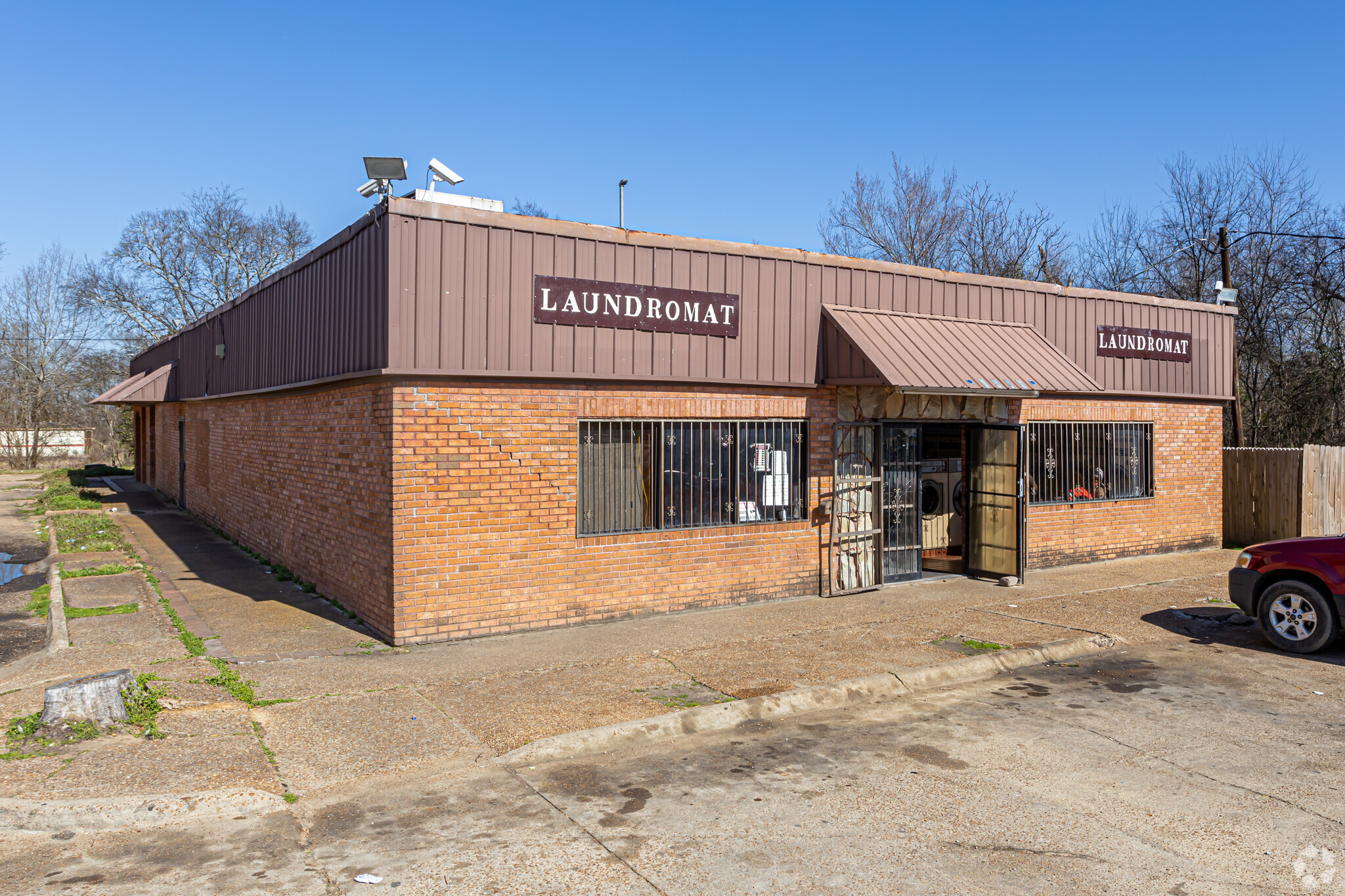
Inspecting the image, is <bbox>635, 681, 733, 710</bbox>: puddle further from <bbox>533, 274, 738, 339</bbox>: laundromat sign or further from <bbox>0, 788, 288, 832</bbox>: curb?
<bbox>533, 274, 738, 339</bbox>: laundromat sign

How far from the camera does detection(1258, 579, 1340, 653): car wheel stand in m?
8.63

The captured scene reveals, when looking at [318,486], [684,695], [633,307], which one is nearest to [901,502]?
[633,307]

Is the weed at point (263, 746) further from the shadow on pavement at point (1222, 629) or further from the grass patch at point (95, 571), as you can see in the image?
the shadow on pavement at point (1222, 629)

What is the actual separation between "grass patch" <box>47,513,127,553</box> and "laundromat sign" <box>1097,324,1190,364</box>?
16442 millimetres

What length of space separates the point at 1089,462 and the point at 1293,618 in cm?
522

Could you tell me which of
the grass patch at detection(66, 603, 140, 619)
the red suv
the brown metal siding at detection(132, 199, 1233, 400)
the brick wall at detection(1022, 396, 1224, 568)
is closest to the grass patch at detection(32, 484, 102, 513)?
the brown metal siding at detection(132, 199, 1233, 400)

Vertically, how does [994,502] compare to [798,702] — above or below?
above

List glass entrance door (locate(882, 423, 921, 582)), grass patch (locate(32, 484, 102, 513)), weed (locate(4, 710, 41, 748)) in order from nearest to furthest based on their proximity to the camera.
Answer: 1. weed (locate(4, 710, 41, 748))
2. glass entrance door (locate(882, 423, 921, 582))
3. grass patch (locate(32, 484, 102, 513))

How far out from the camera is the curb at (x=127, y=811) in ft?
15.9

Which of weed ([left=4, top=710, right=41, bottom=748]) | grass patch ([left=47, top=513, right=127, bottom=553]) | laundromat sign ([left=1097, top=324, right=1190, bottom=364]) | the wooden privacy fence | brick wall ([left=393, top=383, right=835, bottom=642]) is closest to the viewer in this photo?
weed ([left=4, top=710, right=41, bottom=748])

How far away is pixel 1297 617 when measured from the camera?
29.0ft

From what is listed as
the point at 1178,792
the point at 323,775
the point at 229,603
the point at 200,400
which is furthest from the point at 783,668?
the point at 200,400

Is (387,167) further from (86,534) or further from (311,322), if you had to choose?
(86,534)

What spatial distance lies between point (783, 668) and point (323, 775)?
13.0ft
